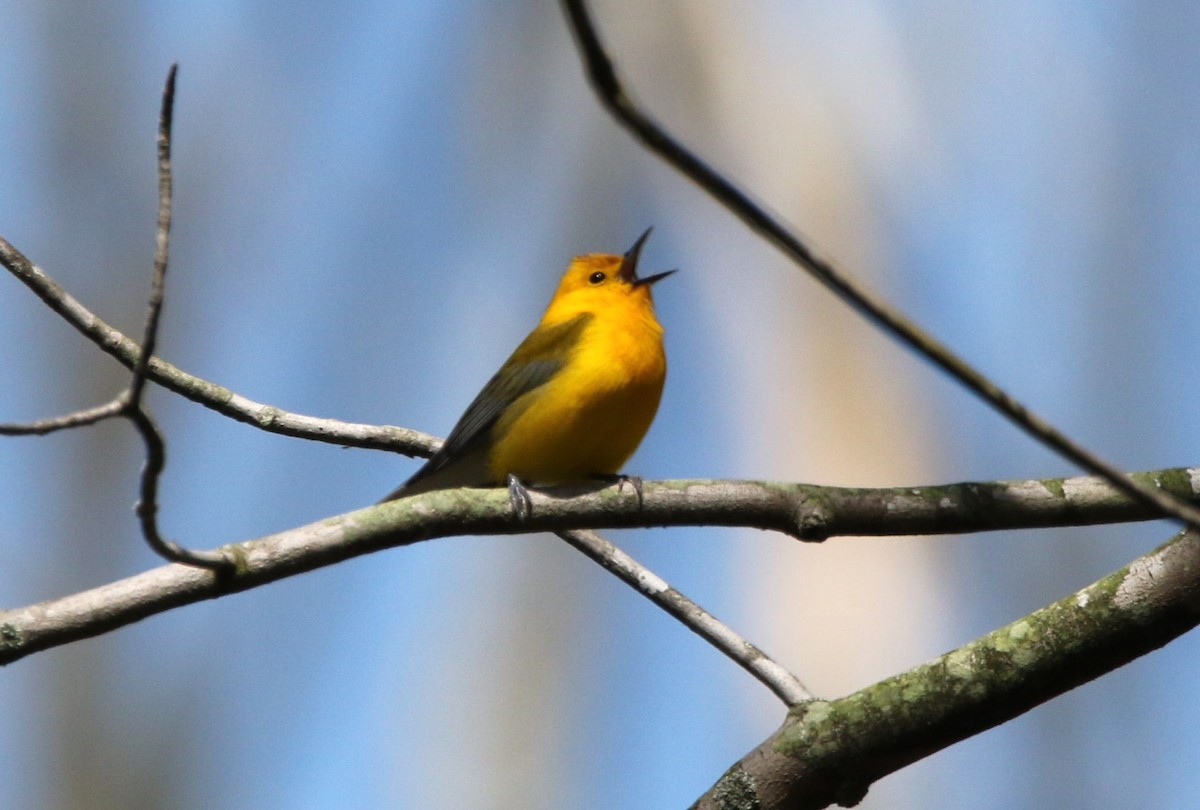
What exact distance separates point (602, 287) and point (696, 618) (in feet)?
11.4

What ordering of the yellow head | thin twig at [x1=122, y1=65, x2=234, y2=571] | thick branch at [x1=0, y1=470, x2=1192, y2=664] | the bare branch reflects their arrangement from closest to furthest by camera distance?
1. thin twig at [x1=122, y1=65, x2=234, y2=571]
2. thick branch at [x1=0, y1=470, x2=1192, y2=664]
3. the bare branch
4. the yellow head

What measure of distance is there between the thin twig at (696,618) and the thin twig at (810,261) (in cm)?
177

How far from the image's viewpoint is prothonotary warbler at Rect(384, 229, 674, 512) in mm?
5899

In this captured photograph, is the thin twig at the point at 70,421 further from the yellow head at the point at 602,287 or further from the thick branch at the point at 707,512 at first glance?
the yellow head at the point at 602,287

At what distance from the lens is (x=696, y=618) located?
4410mm

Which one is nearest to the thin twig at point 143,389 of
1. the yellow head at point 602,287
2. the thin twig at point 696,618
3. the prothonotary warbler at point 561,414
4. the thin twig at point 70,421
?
the thin twig at point 70,421

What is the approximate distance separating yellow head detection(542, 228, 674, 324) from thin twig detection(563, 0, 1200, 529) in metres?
4.74

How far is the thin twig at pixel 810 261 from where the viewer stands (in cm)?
210

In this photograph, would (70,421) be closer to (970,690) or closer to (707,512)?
(707,512)

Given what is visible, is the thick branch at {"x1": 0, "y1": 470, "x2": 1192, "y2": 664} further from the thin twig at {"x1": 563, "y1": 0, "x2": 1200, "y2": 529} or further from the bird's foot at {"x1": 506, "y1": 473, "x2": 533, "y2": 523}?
the thin twig at {"x1": 563, "y1": 0, "x2": 1200, "y2": 529}

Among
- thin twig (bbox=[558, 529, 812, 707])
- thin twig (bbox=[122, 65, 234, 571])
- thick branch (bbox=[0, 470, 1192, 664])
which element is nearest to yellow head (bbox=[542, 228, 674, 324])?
thin twig (bbox=[558, 529, 812, 707])

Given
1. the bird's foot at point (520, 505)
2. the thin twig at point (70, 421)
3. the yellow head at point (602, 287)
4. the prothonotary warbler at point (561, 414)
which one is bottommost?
the thin twig at point (70, 421)

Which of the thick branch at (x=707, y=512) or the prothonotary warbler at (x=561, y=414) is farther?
the prothonotary warbler at (x=561, y=414)

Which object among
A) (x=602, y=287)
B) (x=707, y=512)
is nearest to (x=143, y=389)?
(x=707, y=512)
